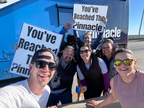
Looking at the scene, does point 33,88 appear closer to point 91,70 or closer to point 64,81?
point 64,81

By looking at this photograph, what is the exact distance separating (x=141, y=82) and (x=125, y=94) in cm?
24

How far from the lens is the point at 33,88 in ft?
3.93

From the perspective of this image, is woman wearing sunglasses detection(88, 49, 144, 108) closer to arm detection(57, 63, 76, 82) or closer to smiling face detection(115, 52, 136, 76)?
smiling face detection(115, 52, 136, 76)

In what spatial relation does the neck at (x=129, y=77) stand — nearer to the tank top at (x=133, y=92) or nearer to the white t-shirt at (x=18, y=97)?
the tank top at (x=133, y=92)

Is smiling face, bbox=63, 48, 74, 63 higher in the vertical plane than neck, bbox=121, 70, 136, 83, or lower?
higher

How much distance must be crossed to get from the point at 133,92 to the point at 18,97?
50.9 inches

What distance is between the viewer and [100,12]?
10.1 ft

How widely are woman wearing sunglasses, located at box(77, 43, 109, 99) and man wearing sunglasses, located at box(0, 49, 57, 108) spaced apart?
81 centimetres

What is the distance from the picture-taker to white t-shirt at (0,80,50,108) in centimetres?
97

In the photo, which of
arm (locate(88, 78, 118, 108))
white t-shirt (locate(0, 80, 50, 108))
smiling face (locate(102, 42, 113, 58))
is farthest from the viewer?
smiling face (locate(102, 42, 113, 58))

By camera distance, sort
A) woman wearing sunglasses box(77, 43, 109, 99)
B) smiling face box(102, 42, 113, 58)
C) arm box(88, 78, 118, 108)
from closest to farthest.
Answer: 1. arm box(88, 78, 118, 108)
2. woman wearing sunglasses box(77, 43, 109, 99)
3. smiling face box(102, 42, 113, 58)

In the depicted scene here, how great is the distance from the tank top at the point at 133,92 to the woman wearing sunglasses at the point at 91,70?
666 millimetres

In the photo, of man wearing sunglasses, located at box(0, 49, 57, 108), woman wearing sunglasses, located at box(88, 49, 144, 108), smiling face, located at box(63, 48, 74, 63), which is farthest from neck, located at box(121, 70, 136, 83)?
smiling face, located at box(63, 48, 74, 63)

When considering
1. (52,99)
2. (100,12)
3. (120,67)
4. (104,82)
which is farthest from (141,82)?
(100,12)
